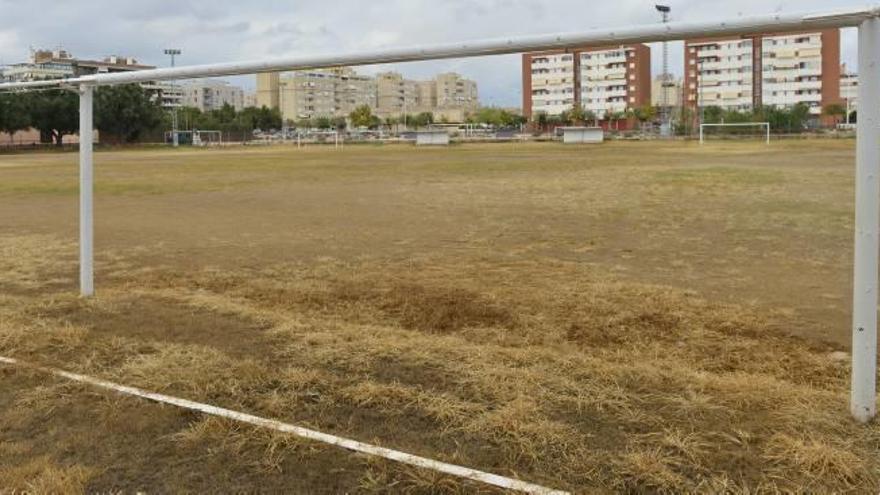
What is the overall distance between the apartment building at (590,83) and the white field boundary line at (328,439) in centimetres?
13333

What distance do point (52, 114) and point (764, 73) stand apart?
101 meters

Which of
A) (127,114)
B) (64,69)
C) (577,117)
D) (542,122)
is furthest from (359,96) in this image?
(64,69)

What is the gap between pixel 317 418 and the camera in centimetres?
438

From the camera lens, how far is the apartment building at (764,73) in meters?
119

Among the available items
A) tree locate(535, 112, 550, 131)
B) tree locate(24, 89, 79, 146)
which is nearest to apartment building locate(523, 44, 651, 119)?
tree locate(535, 112, 550, 131)

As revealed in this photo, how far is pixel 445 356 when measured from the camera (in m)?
5.51

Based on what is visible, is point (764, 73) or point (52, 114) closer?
point (52, 114)

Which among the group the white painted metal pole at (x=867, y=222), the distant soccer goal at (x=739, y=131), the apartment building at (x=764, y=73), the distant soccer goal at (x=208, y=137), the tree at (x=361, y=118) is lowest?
the white painted metal pole at (x=867, y=222)

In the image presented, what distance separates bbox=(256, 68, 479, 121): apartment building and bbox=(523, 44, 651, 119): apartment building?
22004 mm

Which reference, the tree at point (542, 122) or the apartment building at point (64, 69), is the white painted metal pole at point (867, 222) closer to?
the apartment building at point (64, 69)

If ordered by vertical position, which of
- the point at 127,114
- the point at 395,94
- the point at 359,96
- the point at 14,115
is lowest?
the point at 14,115

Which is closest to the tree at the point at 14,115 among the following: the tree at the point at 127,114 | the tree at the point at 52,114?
the tree at the point at 52,114

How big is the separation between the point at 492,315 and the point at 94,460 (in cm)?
389

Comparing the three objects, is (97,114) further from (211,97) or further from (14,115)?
(211,97)
